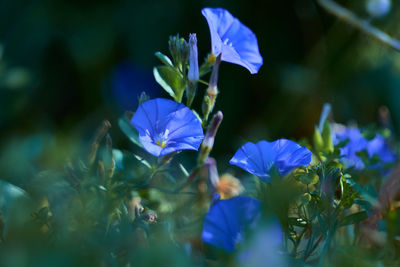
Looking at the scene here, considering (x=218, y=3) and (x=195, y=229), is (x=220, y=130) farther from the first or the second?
(x=195, y=229)

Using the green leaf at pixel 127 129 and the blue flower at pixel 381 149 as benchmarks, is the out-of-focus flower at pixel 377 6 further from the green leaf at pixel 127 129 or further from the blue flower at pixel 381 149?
the green leaf at pixel 127 129

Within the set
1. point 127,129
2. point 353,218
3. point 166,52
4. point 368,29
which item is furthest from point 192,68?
point 166,52

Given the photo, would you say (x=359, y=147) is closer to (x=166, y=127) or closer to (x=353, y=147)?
(x=353, y=147)

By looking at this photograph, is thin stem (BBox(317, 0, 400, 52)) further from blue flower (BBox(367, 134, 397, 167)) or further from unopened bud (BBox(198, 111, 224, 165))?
unopened bud (BBox(198, 111, 224, 165))

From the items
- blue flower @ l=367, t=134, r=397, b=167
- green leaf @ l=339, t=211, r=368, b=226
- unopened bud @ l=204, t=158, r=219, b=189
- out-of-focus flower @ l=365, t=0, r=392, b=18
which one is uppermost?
out-of-focus flower @ l=365, t=0, r=392, b=18

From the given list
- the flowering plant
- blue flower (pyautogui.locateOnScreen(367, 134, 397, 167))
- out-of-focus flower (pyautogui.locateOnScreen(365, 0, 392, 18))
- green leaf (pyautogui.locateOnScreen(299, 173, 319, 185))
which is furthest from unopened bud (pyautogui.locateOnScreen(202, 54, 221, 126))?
out-of-focus flower (pyautogui.locateOnScreen(365, 0, 392, 18))

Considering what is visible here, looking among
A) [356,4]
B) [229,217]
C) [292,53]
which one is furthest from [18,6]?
[229,217]

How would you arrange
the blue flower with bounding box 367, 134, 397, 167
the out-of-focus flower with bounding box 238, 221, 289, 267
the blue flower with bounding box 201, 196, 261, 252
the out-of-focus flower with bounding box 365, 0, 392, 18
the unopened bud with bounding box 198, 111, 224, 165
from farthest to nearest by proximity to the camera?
the out-of-focus flower with bounding box 365, 0, 392, 18 → the blue flower with bounding box 367, 134, 397, 167 → the unopened bud with bounding box 198, 111, 224, 165 → the blue flower with bounding box 201, 196, 261, 252 → the out-of-focus flower with bounding box 238, 221, 289, 267
